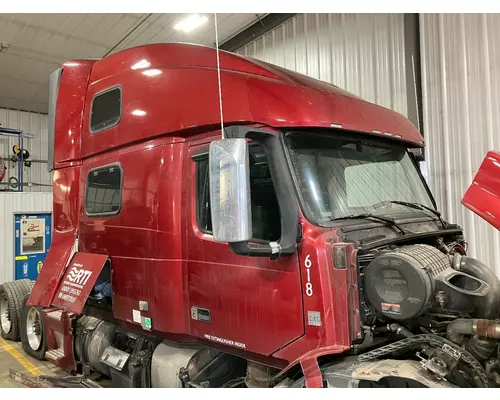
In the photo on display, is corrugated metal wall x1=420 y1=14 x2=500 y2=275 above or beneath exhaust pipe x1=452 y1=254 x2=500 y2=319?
above

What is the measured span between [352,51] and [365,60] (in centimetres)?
28

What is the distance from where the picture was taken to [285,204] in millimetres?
2549

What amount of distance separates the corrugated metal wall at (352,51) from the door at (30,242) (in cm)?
662

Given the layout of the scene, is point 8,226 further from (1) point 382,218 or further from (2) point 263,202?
(1) point 382,218

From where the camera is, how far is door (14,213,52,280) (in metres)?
9.62

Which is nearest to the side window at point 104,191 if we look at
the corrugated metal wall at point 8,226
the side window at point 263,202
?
the side window at point 263,202

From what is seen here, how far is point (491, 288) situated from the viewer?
2.38 m

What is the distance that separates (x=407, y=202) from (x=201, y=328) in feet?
5.79

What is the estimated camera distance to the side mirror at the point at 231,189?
2197 millimetres

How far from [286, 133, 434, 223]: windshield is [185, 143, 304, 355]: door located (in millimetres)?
244

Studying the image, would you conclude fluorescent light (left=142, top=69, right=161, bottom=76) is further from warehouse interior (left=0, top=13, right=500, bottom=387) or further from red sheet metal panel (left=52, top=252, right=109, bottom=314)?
red sheet metal panel (left=52, top=252, right=109, bottom=314)

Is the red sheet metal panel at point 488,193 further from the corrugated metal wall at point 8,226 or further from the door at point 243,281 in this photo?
the corrugated metal wall at point 8,226

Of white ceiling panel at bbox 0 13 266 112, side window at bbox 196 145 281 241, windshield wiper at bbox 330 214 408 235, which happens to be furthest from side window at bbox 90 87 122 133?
white ceiling panel at bbox 0 13 266 112

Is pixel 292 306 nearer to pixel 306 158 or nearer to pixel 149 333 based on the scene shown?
pixel 306 158
